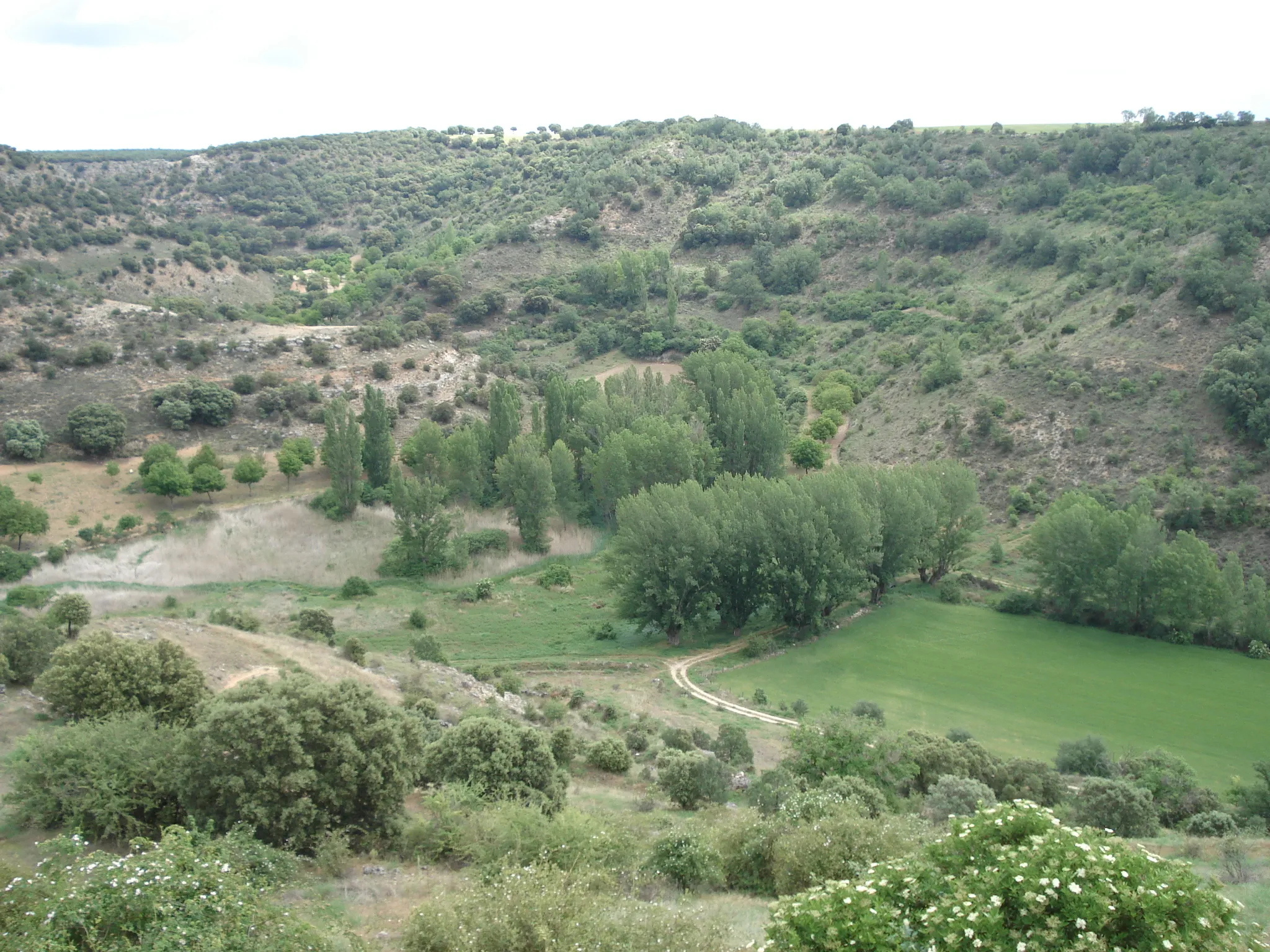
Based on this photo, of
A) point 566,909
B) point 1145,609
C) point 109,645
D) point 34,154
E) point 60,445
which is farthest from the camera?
point 34,154

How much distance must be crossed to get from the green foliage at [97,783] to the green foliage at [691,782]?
12519 mm

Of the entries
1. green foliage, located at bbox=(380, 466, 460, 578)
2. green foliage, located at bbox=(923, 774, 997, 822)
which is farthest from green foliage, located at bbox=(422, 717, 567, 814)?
green foliage, located at bbox=(380, 466, 460, 578)

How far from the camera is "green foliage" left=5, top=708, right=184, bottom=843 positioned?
18625mm

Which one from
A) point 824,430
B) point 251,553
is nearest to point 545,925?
point 251,553

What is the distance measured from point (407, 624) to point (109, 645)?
77.7ft

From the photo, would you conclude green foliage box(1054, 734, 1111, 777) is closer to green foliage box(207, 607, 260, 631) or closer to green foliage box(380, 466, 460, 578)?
green foliage box(207, 607, 260, 631)

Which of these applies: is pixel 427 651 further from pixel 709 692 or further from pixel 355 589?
pixel 709 692

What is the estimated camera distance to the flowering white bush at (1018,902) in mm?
10023

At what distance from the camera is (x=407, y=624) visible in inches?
1898

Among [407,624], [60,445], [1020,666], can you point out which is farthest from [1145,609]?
[60,445]

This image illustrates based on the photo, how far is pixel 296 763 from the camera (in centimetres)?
1969

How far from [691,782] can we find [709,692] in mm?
15691

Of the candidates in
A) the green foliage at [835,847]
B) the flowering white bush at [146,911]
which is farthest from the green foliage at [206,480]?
the green foliage at [835,847]

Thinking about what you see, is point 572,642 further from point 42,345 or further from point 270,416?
point 42,345
